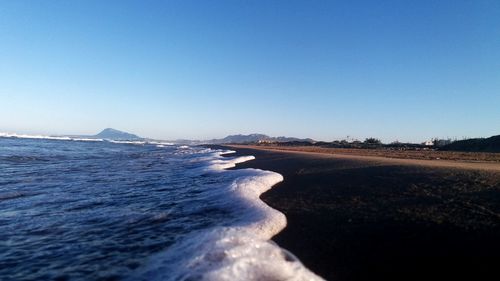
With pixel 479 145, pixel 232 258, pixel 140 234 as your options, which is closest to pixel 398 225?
pixel 232 258

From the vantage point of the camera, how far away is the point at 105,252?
6.61 metres

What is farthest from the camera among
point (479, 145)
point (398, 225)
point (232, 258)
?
point (479, 145)

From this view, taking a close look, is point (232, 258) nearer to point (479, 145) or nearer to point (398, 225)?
point (398, 225)

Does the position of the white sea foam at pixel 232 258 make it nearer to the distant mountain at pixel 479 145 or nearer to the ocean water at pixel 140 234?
the ocean water at pixel 140 234

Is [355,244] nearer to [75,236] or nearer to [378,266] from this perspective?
[378,266]

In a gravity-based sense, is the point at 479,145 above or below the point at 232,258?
above

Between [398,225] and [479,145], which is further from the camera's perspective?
[479,145]

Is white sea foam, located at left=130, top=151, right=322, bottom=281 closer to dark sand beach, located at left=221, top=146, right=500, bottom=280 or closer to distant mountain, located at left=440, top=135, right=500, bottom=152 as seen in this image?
dark sand beach, located at left=221, top=146, right=500, bottom=280

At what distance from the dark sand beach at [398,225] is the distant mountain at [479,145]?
3292 centimetres

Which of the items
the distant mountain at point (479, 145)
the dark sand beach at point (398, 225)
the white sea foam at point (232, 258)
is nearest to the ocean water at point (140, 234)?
the white sea foam at point (232, 258)

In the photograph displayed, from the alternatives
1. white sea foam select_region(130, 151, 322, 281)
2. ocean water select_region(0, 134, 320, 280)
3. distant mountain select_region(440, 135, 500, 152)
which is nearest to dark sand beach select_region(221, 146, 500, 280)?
white sea foam select_region(130, 151, 322, 281)

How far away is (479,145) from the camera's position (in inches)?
1658

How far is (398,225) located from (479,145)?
41.4 metres

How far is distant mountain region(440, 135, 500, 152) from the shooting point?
Result: 40.1 m
